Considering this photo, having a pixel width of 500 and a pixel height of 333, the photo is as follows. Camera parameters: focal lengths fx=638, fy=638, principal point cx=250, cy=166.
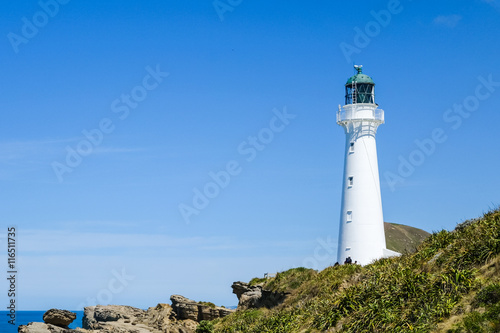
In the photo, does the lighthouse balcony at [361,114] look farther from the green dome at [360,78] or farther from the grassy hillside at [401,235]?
the grassy hillside at [401,235]

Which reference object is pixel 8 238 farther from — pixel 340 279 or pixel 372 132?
pixel 372 132

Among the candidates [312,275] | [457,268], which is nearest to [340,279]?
[312,275]

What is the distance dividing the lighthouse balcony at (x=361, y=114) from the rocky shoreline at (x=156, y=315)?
556 inches

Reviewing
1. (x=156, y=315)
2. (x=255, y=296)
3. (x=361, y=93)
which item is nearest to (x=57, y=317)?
(x=156, y=315)

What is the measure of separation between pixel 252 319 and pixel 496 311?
67.5 ft

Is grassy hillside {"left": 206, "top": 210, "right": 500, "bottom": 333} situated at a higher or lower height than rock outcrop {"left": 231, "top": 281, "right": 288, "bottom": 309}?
lower

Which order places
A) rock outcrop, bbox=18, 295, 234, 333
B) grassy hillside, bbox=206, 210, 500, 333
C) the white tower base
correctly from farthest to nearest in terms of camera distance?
the white tower base < rock outcrop, bbox=18, 295, 234, 333 < grassy hillside, bbox=206, 210, 500, 333

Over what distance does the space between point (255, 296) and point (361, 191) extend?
34.9 feet

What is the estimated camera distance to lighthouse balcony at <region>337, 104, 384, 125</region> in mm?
46878

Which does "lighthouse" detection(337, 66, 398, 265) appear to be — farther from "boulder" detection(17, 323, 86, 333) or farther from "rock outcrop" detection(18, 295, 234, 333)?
"boulder" detection(17, 323, 86, 333)

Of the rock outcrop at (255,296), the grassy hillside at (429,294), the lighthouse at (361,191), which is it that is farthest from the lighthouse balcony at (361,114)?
the grassy hillside at (429,294)

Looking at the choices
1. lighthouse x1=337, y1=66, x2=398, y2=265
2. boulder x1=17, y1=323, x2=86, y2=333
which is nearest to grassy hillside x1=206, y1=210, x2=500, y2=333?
lighthouse x1=337, y1=66, x2=398, y2=265

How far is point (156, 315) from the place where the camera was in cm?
4609

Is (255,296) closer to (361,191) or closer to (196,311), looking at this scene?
(196,311)
